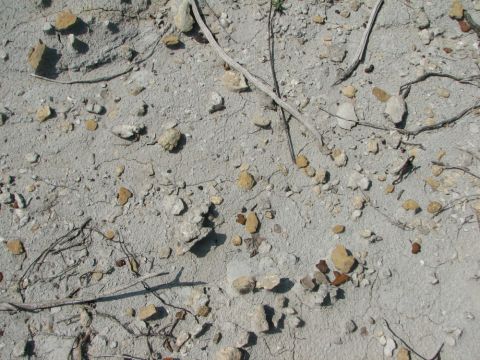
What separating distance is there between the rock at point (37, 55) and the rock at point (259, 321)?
67.6 inches

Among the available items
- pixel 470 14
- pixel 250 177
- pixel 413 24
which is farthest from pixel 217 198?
pixel 470 14

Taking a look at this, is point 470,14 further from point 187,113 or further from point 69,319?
point 69,319

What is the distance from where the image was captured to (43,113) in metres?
2.47

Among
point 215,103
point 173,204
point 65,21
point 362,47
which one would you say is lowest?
point 173,204

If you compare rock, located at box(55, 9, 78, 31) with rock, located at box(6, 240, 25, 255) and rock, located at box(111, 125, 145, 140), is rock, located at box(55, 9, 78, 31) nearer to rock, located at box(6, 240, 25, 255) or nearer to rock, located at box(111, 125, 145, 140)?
rock, located at box(111, 125, 145, 140)

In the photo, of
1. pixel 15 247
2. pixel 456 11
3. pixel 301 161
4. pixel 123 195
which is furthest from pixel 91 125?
pixel 456 11

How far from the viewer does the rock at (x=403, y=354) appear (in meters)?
2.13

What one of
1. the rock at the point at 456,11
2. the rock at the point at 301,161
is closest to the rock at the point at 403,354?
the rock at the point at 301,161

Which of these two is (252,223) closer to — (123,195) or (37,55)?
(123,195)

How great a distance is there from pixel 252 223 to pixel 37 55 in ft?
4.78

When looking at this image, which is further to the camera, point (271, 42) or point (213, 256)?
point (271, 42)

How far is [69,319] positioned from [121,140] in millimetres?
931

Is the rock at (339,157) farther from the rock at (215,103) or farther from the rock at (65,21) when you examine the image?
the rock at (65,21)

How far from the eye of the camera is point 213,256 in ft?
7.52
